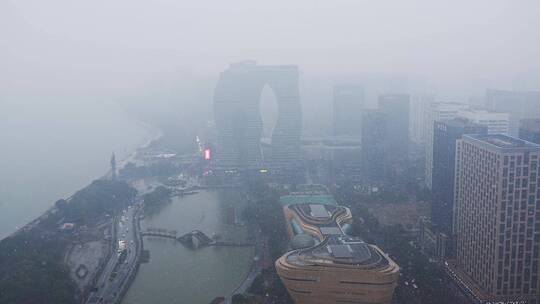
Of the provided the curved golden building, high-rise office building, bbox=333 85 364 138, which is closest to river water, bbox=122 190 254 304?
the curved golden building

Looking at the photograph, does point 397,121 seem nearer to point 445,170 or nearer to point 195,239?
point 445,170

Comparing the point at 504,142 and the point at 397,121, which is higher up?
the point at 504,142

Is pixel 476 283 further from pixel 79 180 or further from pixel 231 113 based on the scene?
pixel 79 180

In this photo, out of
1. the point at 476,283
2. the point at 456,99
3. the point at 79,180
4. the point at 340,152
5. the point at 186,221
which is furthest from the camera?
the point at 456,99

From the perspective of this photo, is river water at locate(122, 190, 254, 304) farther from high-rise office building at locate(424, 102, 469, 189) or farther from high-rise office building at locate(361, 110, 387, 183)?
high-rise office building at locate(424, 102, 469, 189)

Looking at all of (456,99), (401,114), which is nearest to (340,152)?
(401,114)

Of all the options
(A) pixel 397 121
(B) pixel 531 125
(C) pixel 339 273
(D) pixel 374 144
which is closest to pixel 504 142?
(B) pixel 531 125

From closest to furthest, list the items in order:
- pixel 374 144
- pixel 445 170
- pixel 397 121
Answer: pixel 445 170, pixel 374 144, pixel 397 121
